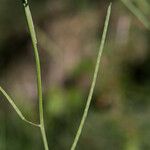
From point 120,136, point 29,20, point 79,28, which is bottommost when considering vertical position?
point 29,20

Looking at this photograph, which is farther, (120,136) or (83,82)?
(83,82)

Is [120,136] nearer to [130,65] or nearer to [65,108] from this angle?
[65,108]

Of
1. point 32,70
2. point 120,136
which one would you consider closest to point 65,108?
point 120,136

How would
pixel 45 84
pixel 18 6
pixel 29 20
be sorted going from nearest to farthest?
pixel 29 20
pixel 18 6
pixel 45 84

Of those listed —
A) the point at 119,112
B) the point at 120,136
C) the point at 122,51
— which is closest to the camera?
the point at 120,136

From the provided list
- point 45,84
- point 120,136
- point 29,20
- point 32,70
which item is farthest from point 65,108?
point 29,20

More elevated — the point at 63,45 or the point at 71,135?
the point at 63,45

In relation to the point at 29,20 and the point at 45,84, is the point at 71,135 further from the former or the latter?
the point at 29,20
